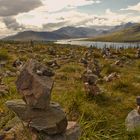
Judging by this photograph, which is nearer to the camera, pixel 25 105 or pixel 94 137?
pixel 25 105

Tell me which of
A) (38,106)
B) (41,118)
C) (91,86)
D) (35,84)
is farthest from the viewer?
(91,86)

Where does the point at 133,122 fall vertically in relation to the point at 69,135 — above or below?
below

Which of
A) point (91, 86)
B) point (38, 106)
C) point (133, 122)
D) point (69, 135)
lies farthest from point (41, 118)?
point (91, 86)

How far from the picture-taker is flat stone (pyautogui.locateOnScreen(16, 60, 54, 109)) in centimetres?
830

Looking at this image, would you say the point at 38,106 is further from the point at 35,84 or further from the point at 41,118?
the point at 35,84

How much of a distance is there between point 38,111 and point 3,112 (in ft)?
7.10

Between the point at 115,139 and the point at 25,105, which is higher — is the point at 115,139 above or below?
below

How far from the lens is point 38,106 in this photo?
8555 mm

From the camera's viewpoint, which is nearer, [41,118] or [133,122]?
[41,118]

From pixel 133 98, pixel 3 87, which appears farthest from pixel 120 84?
pixel 3 87

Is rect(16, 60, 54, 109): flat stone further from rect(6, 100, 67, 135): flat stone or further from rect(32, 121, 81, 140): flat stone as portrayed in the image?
rect(32, 121, 81, 140): flat stone

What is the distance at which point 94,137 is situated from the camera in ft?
33.8

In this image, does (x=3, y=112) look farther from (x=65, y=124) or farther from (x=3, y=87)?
(x=3, y=87)

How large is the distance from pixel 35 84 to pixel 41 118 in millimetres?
934
